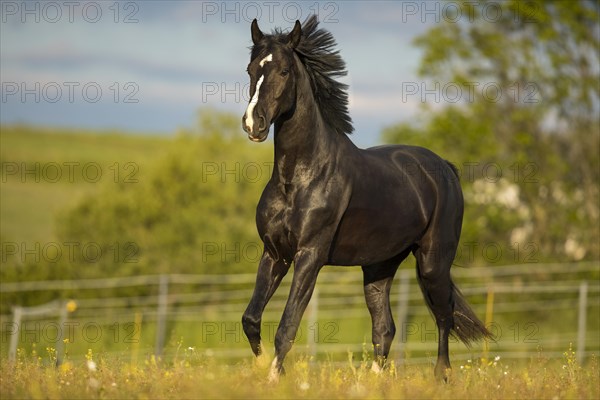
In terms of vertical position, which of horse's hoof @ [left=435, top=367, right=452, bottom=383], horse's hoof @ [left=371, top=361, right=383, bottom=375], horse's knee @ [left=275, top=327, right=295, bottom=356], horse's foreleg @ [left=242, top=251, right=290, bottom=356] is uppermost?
horse's foreleg @ [left=242, top=251, right=290, bottom=356]

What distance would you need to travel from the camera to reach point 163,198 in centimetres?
3300

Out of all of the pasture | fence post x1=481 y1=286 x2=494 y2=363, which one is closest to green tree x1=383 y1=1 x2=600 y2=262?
the pasture

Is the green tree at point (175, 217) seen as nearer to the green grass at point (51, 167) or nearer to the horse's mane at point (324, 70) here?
the green grass at point (51, 167)

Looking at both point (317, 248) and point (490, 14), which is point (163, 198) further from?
point (317, 248)

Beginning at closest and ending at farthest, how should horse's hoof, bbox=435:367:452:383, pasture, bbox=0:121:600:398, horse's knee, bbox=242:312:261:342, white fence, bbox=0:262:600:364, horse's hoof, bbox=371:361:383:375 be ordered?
pasture, bbox=0:121:600:398 < horse's knee, bbox=242:312:261:342 < horse's hoof, bbox=435:367:452:383 < horse's hoof, bbox=371:361:383:375 < white fence, bbox=0:262:600:364

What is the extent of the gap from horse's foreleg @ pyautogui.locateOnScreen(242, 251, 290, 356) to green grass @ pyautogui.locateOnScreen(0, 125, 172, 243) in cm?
2544

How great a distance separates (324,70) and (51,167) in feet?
152

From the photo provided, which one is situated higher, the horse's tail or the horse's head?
the horse's head

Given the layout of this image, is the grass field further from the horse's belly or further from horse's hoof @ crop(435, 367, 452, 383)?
the horse's belly

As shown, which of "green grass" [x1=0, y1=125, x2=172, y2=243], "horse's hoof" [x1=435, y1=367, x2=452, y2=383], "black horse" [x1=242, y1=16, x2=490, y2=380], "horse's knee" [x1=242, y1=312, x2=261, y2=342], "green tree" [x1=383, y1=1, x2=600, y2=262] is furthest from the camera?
"green grass" [x1=0, y1=125, x2=172, y2=243]

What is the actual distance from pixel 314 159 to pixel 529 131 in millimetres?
21650

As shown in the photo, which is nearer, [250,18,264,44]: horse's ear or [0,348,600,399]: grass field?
[0,348,600,399]: grass field

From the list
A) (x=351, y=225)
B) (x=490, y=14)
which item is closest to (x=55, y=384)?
(x=351, y=225)

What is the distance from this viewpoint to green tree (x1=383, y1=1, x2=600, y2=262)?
25.5 m
